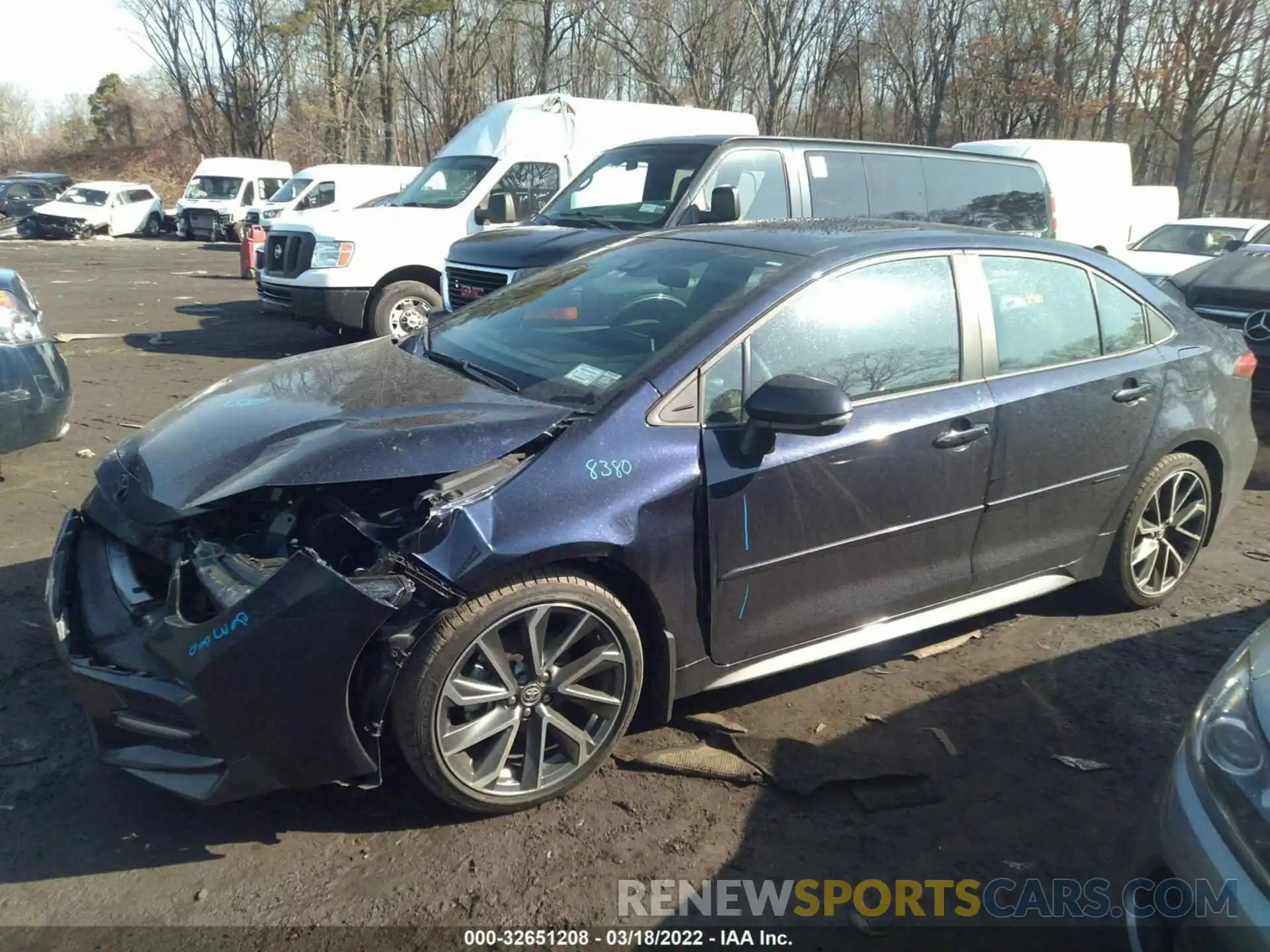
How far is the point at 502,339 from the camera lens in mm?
3828

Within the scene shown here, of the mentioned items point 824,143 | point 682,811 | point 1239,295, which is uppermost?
point 824,143

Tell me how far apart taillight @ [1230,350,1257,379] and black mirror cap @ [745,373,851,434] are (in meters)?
2.63

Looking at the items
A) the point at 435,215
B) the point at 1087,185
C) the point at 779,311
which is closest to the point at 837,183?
the point at 435,215

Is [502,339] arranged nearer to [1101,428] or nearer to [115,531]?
[115,531]

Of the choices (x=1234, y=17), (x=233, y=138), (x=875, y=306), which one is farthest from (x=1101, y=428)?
(x=233, y=138)

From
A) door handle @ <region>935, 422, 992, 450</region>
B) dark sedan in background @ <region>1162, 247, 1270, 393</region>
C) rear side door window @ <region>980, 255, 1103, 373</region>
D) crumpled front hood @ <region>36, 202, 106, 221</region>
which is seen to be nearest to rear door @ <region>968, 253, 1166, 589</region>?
rear side door window @ <region>980, 255, 1103, 373</region>

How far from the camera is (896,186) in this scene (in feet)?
27.6

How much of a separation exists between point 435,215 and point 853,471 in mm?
8237

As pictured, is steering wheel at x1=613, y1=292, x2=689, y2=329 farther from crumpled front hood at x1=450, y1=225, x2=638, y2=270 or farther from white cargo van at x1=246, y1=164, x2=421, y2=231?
white cargo van at x1=246, y1=164, x2=421, y2=231

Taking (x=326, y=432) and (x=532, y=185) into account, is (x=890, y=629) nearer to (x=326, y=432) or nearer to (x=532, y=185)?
(x=326, y=432)

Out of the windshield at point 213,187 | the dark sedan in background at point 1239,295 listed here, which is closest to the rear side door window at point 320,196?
the windshield at point 213,187

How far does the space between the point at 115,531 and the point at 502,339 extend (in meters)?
1.53

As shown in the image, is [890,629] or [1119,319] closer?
[890,629]

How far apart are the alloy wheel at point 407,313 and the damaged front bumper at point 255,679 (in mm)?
7806
